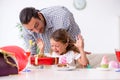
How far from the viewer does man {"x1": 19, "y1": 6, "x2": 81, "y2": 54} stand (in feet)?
7.81

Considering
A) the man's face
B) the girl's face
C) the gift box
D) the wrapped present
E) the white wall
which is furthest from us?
the white wall

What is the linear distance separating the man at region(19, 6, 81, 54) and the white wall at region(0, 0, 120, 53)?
325cm

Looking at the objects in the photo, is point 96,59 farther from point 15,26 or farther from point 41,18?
point 15,26

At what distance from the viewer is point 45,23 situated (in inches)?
101

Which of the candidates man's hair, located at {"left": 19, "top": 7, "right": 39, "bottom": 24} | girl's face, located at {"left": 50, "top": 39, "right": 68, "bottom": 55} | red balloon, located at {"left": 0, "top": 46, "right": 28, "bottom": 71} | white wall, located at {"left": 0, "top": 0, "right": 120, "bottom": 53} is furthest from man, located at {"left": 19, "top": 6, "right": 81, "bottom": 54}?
white wall, located at {"left": 0, "top": 0, "right": 120, "bottom": 53}

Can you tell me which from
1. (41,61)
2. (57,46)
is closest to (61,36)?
(57,46)

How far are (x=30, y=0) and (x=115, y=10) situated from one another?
70.9 inches

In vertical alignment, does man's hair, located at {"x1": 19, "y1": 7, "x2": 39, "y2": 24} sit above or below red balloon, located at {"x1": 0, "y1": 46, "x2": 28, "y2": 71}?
above

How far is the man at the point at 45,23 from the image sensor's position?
2381 millimetres

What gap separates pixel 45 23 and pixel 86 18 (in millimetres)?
3528

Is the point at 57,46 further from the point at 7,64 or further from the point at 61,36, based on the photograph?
the point at 7,64

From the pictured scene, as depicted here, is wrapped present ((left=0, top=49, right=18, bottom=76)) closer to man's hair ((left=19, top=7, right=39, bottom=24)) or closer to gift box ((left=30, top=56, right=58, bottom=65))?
gift box ((left=30, top=56, right=58, bottom=65))

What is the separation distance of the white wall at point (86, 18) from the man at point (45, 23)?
325 cm

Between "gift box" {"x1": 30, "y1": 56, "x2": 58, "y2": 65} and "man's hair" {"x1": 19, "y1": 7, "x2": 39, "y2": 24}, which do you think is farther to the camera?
"man's hair" {"x1": 19, "y1": 7, "x2": 39, "y2": 24}
